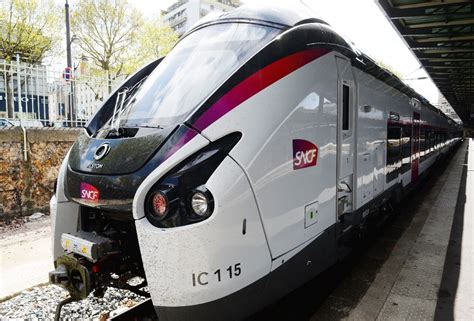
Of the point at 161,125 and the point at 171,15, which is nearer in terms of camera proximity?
the point at 161,125

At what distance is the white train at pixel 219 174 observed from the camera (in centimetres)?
229

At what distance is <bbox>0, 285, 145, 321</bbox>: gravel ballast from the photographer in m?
3.42

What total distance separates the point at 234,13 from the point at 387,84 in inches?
121

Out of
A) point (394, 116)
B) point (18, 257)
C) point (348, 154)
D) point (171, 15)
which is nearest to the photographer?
point (348, 154)

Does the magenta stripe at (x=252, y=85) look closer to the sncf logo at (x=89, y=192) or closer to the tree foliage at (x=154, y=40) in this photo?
the sncf logo at (x=89, y=192)

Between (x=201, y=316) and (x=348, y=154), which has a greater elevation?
(x=348, y=154)

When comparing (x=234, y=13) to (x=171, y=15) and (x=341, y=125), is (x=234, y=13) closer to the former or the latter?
(x=341, y=125)

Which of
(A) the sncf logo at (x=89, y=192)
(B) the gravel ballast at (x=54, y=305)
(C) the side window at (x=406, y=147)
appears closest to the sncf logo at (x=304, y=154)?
(A) the sncf logo at (x=89, y=192)

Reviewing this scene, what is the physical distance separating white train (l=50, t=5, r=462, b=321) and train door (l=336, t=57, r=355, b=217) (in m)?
0.03

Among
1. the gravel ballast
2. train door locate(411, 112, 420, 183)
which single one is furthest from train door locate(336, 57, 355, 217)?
train door locate(411, 112, 420, 183)

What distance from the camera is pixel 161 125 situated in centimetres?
268

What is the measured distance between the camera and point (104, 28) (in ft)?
72.9

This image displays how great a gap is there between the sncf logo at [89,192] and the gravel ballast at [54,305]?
4.34ft

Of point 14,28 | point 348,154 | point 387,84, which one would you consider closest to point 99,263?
point 348,154
